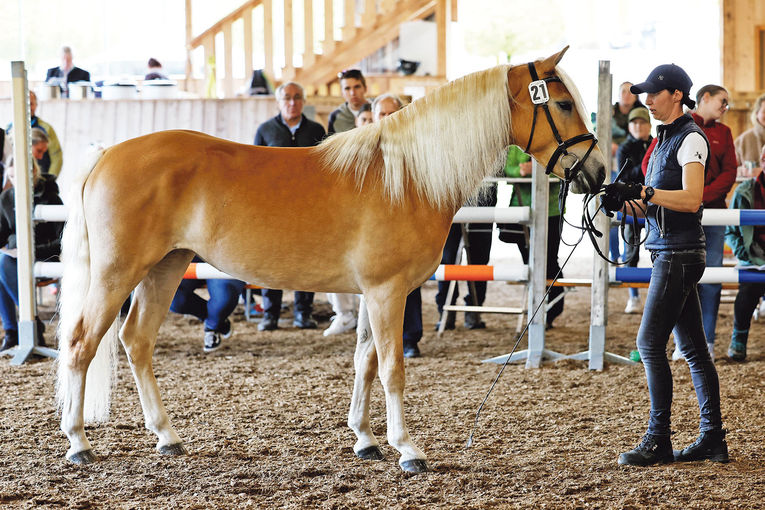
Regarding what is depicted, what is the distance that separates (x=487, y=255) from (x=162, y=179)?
3.45m

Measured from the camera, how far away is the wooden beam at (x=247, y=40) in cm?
1009

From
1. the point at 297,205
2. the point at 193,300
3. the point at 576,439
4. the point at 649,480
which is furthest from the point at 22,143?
the point at 649,480

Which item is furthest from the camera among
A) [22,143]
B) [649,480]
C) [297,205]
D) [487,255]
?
[487,255]

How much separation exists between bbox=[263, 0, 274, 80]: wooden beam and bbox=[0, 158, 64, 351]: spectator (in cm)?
482

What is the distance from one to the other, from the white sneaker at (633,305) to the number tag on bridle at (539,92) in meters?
4.47

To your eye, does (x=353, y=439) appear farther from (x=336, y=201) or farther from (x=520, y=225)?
(x=520, y=225)

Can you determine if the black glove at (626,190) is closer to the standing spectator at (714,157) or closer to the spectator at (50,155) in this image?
the standing spectator at (714,157)

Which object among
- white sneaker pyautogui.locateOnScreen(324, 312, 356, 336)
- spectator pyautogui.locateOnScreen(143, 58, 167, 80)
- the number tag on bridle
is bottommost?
white sneaker pyautogui.locateOnScreen(324, 312, 356, 336)

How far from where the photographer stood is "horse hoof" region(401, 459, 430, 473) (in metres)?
2.92

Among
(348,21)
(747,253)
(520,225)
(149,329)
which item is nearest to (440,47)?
(348,21)

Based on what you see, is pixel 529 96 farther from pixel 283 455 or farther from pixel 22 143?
pixel 22 143

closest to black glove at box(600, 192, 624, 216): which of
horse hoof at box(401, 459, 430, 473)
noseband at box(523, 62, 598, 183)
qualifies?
noseband at box(523, 62, 598, 183)

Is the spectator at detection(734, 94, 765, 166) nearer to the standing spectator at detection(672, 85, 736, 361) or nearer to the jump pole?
the standing spectator at detection(672, 85, 736, 361)

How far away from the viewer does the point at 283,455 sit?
10.2 ft
